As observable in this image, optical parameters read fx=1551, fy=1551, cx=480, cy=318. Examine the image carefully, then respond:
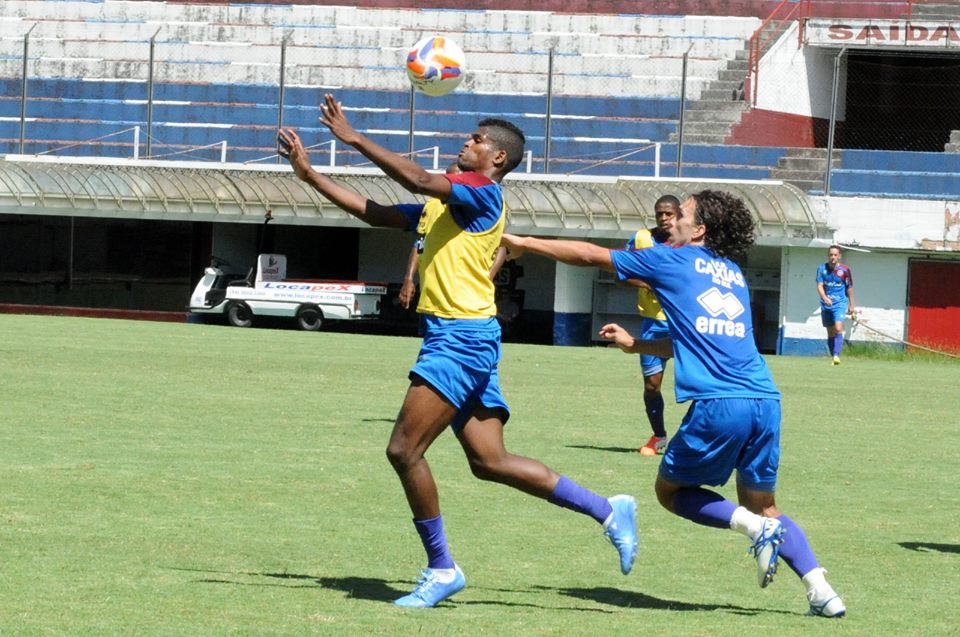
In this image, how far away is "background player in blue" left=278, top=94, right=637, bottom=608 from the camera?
6.45 m

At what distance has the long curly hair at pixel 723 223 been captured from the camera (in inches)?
254

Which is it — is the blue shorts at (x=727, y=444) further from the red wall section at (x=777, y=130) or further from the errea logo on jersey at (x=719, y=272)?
the red wall section at (x=777, y=130)

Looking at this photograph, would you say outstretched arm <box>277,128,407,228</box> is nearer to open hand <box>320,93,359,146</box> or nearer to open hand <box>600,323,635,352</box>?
open hand <box>320,93,359,146</box>

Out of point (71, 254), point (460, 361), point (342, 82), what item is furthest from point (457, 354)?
point (342, 82)

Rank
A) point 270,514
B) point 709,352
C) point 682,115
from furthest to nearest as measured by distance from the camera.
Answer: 1. point 682,115
2. point 270,514
3. point 709,352

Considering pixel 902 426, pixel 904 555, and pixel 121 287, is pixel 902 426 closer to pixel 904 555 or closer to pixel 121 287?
pixel 904 555

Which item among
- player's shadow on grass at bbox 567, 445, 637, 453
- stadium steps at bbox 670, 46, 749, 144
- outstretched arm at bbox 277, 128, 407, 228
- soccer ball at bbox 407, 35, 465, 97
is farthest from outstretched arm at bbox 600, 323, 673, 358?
stadium steps at bbox 670, 46, 749, 144

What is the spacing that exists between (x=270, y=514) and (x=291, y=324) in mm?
26399

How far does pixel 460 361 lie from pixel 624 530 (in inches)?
41.4

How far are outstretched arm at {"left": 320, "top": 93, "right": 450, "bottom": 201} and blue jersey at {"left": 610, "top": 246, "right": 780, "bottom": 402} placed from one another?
0.79 metres

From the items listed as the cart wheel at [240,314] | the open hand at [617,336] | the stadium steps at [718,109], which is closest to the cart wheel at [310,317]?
the cart wheel at [240,314]

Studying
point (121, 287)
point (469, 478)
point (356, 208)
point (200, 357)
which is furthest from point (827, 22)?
point (356, 208)

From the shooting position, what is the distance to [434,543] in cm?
649

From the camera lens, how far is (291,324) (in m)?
34.8
